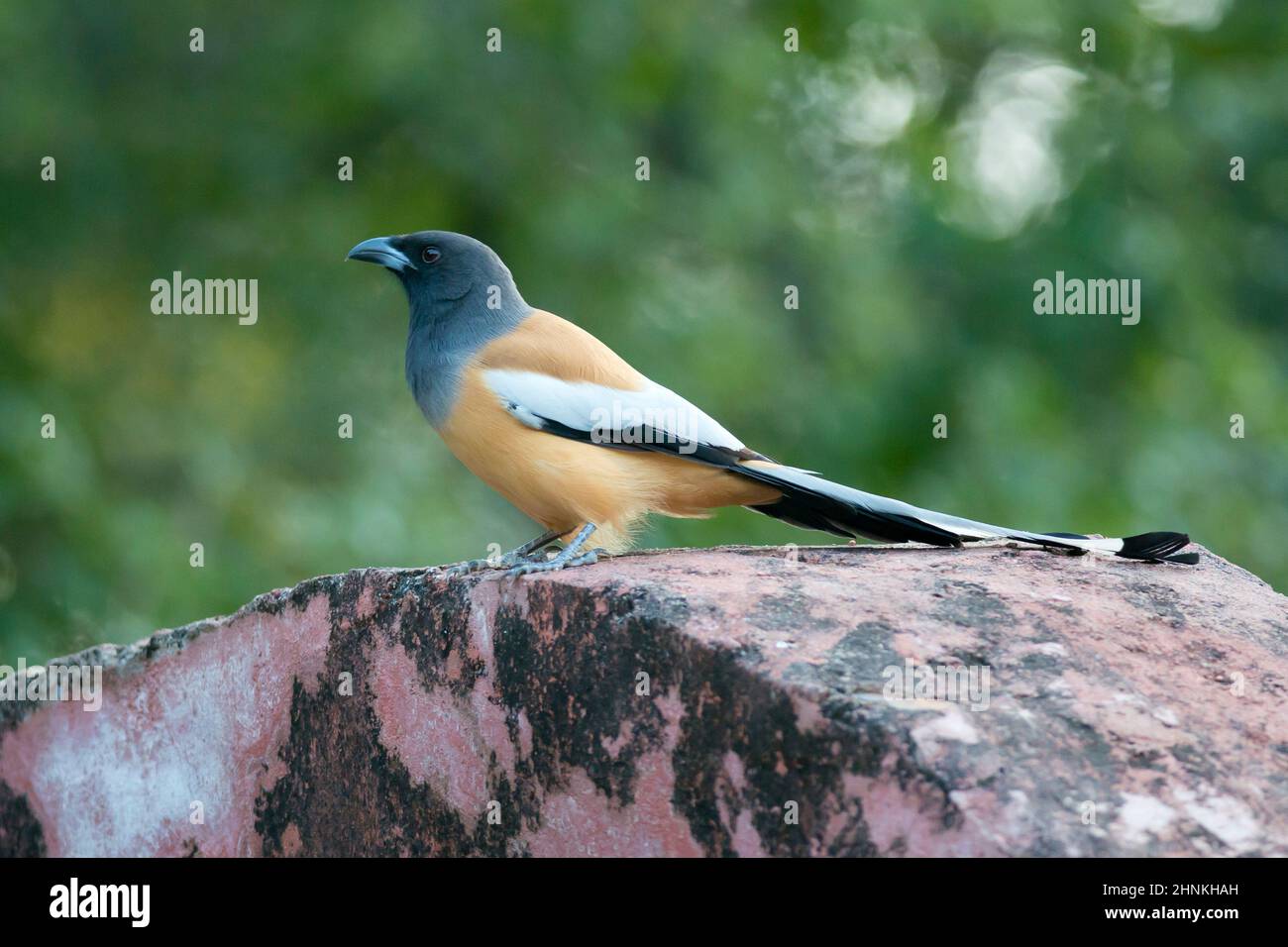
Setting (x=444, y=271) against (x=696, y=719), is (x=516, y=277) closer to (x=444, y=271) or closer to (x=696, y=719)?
(x=444, y=271)

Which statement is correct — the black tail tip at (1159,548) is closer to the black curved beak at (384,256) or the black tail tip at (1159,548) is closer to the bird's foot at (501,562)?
the bird's foot at (501,562)

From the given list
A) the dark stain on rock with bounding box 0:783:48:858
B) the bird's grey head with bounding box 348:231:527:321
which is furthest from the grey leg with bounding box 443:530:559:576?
the dark stain on rock with bounding box 0:783:48:858

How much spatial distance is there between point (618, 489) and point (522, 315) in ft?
2.81

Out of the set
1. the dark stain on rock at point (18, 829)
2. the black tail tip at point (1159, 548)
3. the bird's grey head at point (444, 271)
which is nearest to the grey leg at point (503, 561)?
the bird's grey head at point (444, 271)

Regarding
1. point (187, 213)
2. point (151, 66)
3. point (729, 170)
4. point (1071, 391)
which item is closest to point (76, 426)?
point (187, 213)

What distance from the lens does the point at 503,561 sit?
4176 mm

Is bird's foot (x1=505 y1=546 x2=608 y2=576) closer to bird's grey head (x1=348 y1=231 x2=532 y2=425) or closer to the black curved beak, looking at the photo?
bird's grey head (x1=348 y1=231 x2=532 y2=425)

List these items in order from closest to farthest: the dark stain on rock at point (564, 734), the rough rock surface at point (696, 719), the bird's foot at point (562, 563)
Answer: the rough rock surface at point (696, 719), the dark stain on rock at point (564, 734), the bird's foot at point (562, 563)

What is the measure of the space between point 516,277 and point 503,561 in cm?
527

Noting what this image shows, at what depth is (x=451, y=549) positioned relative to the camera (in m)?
8.08

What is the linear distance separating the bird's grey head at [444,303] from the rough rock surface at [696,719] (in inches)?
33.5

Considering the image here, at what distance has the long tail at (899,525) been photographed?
4.18 metres

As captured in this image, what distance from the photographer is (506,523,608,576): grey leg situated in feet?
12.0

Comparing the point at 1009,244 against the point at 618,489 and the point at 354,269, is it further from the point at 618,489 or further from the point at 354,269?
the point at 618,489
